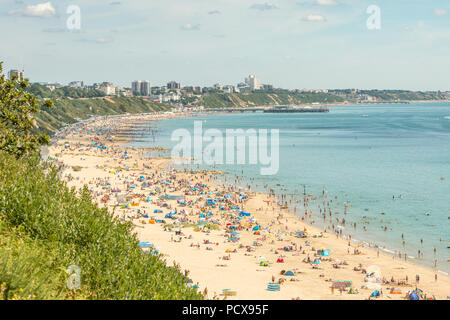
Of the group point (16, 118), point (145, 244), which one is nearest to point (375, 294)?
point (145, 244)

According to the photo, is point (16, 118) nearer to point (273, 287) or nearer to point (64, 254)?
point (64, 254)

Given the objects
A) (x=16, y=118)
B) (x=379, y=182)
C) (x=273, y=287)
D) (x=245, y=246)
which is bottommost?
(x=273, y=287)

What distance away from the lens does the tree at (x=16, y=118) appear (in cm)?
2720

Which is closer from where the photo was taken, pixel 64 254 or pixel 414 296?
pixel 64 254

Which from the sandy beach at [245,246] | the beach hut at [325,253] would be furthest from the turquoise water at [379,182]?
the beach hut at [325,253]

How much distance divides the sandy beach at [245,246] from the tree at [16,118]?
7.64 meters

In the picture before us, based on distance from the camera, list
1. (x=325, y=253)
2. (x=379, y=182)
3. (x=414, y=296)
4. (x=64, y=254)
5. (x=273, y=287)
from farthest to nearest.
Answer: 1. (x=379, y=182)
2. (x=325, y=253)
3. (x=273, y=287)
4. (x=414, y=296)
5. (x=64, y=254)

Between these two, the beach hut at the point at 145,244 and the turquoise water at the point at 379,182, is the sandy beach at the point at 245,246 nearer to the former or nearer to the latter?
the beach hut at the point at 145,244

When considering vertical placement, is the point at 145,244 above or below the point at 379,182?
below

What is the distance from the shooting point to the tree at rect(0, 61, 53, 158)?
89.2 ft

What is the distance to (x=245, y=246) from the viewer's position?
3369cm

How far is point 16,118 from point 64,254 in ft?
55.4

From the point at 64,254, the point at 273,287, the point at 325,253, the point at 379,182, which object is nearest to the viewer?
the point at 64,254

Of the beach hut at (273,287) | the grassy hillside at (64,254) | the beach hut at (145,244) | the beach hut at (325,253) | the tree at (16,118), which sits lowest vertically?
the beach hut at (273,287)
